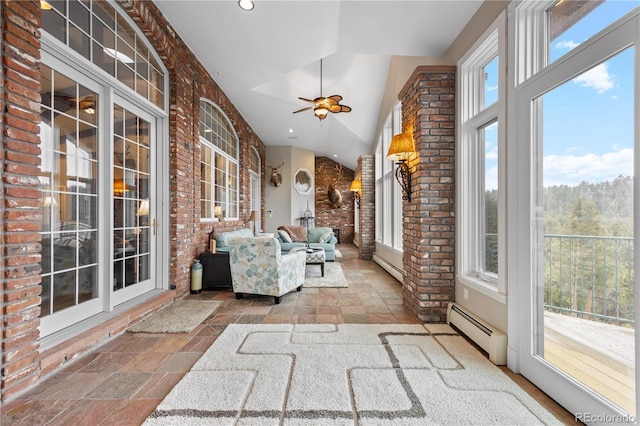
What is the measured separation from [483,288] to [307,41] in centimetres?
360

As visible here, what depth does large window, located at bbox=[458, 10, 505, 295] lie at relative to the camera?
2.58 metres

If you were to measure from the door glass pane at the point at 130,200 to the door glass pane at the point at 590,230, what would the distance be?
374 centimetres

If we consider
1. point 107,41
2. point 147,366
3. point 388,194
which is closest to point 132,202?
point 107,41

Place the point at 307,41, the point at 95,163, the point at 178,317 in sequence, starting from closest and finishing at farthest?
the point at 95,163 < the point at 178,317 < the point at 307,41

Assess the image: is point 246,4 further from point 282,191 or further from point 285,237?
point 282,191

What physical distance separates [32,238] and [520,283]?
3.37 metres

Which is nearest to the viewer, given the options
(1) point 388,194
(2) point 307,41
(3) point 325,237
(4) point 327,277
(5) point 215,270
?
(2) point 307,41

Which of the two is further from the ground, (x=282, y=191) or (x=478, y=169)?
(x=282, y=191)

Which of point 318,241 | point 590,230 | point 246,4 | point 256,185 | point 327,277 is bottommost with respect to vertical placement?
point 327,277

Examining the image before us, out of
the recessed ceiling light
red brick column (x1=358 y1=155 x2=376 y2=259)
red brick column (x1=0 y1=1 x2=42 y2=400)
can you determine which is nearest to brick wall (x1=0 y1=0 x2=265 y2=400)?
red brick column (x1=0 y1=1 x2=42 y2=400)

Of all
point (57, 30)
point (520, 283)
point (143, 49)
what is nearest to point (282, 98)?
point (143, 49)

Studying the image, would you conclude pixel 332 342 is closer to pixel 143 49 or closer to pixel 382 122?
pixel 143 49

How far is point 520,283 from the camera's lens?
204 centimetres

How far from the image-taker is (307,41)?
379 centimetres
